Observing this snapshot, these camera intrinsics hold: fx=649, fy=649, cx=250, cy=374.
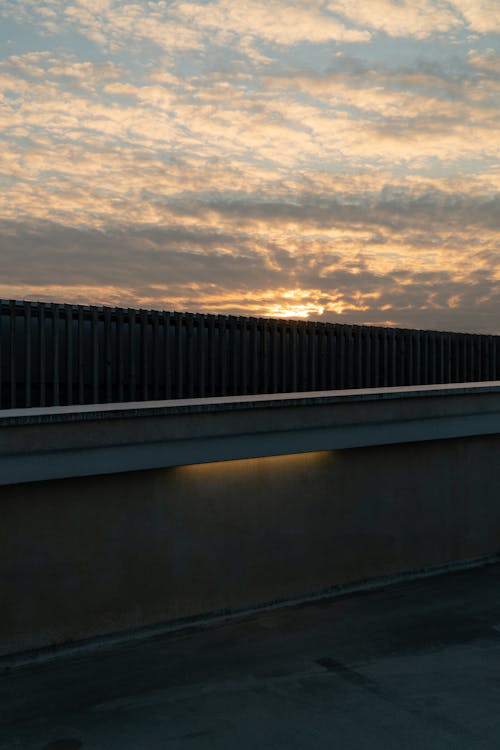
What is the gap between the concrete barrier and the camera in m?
7.19

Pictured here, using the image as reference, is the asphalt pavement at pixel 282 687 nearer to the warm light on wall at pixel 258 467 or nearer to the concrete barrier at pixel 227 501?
the concrete barrier at pixel 227 501

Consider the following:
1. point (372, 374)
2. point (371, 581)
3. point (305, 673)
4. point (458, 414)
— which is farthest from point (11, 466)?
point (372, 374)

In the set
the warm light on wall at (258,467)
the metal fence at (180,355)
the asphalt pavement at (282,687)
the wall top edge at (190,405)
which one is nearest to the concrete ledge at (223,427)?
the wall top edge at (190,405)

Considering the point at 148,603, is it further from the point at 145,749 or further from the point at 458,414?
the point at 458,414

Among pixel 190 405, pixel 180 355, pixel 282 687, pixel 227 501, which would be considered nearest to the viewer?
pixel 282 687

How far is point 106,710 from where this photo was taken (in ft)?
19.5

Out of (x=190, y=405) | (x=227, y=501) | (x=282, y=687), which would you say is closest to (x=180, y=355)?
(x=227, y=501)

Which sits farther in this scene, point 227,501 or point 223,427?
point 227,501

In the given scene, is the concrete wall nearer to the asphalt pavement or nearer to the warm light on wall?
the warm light on wall

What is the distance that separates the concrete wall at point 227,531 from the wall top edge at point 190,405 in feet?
2.53

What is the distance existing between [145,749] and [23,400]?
14451 millimetres

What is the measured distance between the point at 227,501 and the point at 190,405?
57.1 inches

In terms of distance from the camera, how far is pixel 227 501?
8.53 m

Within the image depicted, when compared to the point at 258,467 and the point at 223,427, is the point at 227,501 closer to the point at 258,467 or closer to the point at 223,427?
the point at 258,467
